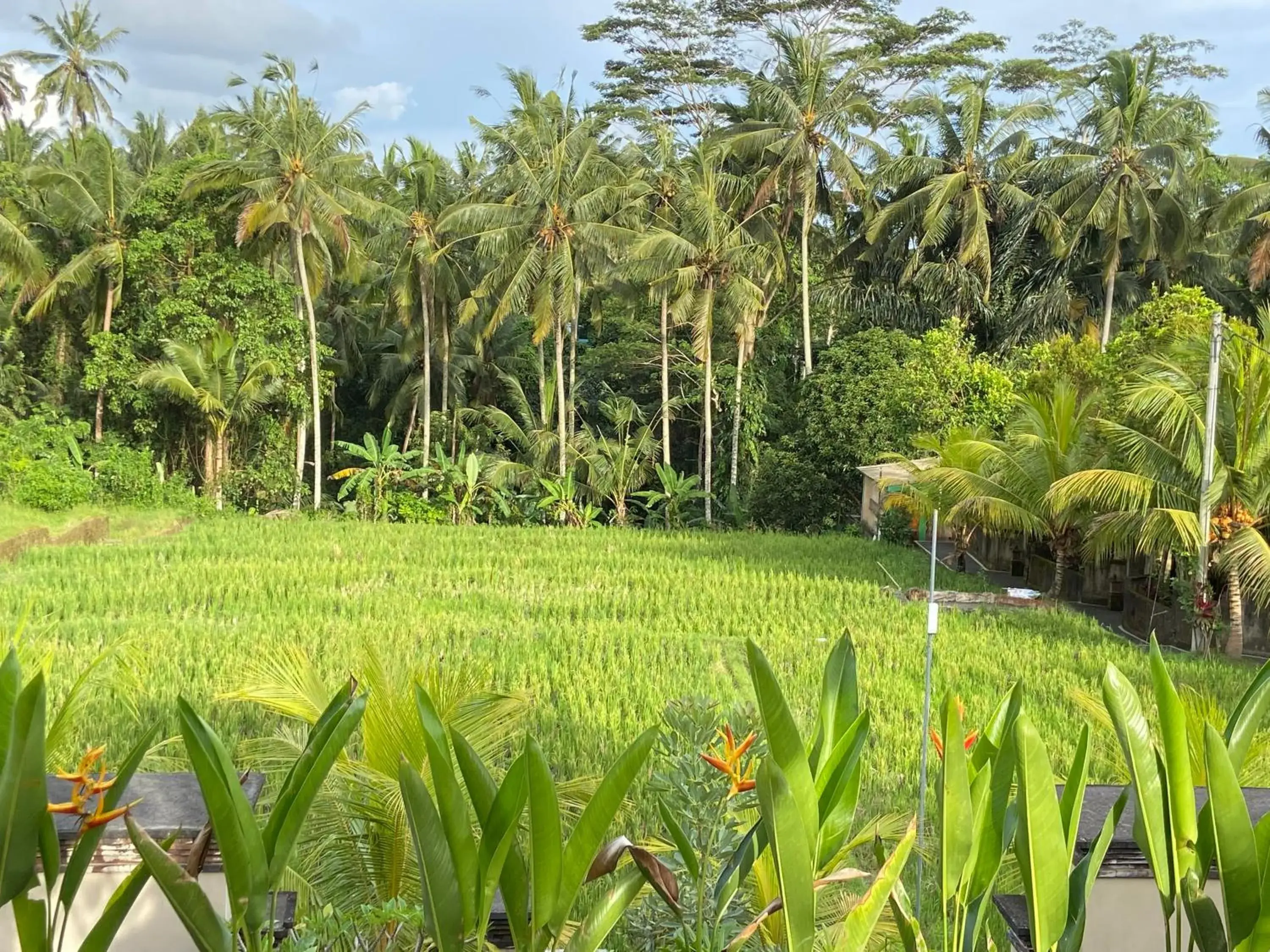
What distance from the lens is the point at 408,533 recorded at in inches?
629

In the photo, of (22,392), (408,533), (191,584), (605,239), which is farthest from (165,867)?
(22,392)

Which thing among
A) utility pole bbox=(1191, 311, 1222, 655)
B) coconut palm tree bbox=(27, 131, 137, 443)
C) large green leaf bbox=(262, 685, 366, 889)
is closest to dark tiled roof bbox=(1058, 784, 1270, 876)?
large green leaf bbox=(262, 685, 366, 889)

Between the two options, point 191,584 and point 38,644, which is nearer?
point 38,644

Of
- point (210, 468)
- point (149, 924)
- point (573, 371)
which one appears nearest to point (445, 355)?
point (573, 371)

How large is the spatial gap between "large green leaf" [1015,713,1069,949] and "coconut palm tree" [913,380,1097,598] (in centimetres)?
1020

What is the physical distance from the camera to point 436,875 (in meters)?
1.48

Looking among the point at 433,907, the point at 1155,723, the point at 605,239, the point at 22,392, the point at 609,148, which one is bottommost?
the point at 1155,723

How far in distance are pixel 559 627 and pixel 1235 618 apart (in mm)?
6145

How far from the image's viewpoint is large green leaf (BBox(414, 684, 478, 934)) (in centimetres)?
139

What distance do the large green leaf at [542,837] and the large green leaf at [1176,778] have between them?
39.2 inches

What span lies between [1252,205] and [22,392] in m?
23.9

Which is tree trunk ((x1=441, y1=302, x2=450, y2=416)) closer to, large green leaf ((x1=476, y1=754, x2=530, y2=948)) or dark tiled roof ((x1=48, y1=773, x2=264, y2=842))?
dark tiled roof ((x1=48, y1=773, x2=264, y2=842))

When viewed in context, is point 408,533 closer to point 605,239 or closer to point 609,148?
point 605,239

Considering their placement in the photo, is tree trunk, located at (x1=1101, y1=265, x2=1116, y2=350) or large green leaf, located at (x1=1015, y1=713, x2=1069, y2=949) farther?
tree trunk, located at (x1=1101, y1=265, x2=1116, y2=350)
